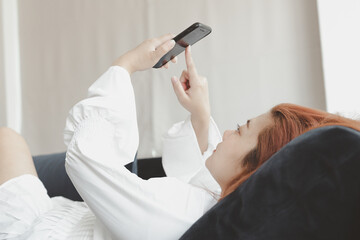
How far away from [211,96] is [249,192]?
135 centimetres

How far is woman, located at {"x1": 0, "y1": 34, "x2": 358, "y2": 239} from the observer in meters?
0.70

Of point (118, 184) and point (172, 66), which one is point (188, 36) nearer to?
point (118, 184)

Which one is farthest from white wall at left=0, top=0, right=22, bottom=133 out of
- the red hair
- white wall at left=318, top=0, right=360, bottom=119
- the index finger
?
the red hair

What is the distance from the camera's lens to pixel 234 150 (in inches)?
32.3

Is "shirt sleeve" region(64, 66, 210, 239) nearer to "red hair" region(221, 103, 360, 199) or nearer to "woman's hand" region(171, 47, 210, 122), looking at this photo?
"red hair" region(221, 103, 360, 199)

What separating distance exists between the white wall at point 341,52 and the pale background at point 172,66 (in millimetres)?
88

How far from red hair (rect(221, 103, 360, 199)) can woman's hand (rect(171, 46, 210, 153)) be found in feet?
1.16

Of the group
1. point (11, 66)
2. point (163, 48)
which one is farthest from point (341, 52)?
point (11, 66)

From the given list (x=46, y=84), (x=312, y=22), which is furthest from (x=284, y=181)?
(x=46, y=84)

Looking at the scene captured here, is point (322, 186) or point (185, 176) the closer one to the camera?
point (322, 186)

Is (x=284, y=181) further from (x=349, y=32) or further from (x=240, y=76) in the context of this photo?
(x=240, y=76)

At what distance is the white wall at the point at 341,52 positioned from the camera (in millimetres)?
1441

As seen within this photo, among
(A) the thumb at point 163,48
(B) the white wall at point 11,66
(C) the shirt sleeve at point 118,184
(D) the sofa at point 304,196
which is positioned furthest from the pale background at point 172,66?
(D) the sofa at point 304,196

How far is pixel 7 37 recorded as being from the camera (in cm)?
280
